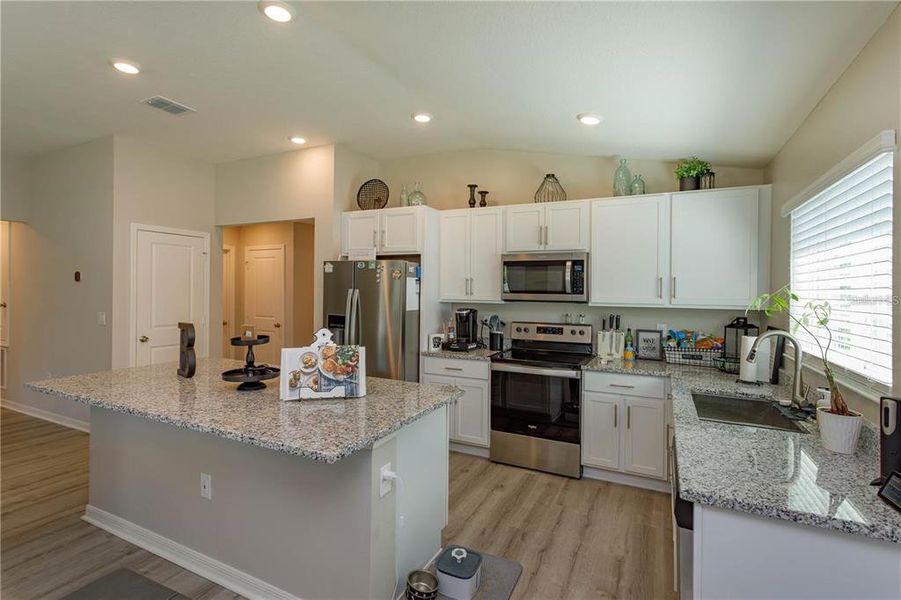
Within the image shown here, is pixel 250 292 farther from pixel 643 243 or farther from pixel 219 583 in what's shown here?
pixel 643 243

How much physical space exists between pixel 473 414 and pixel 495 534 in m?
1.19

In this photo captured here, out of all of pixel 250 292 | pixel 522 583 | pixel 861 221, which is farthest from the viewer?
pixel 250 292

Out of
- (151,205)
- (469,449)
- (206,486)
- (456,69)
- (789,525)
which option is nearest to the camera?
(789,525)

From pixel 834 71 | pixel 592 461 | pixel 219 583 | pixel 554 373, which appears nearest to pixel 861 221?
pixel 834 71

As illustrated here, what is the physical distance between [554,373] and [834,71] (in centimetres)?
227

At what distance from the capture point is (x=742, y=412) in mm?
2260

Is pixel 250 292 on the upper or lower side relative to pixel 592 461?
upper

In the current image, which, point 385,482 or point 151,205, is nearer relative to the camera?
point 385,482

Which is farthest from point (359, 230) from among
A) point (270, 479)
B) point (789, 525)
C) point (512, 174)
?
point (789, 525)

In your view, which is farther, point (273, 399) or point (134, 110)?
point (134, 110)

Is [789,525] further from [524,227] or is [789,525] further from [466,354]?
[524,227]

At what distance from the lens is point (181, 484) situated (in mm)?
2250

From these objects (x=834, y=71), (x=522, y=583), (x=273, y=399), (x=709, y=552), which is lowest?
(x=522, y=583)

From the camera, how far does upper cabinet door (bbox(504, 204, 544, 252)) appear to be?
12.1 feet
